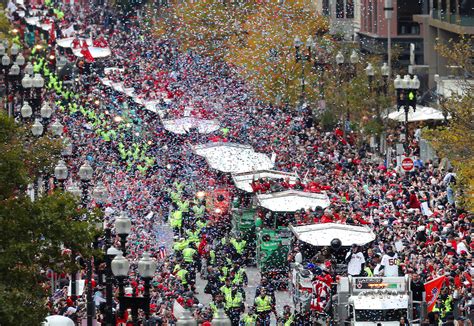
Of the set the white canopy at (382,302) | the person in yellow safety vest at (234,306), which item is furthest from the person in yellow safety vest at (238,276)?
the white canopy at (382,302)

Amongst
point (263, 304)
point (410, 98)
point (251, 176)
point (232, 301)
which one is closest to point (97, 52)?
point (410, 98)

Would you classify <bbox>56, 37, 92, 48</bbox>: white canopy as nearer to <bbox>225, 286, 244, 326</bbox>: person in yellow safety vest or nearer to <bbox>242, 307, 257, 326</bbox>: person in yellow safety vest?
<bbox>225, 286, 244, 326</bbox>: person in yellow safety vest

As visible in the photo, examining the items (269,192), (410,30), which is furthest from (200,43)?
(269,192)

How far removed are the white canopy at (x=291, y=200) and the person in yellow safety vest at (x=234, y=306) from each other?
310 inches

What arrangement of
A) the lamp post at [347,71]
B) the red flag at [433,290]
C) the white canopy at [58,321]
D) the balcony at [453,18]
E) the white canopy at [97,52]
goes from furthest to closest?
the white canopy at [97,52] → the balcony at [453,18] → the lamp post at [347,71] → the red flag at [433,290] → the white canopy at [58,321]

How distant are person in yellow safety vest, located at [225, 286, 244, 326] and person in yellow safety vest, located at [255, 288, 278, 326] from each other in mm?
375

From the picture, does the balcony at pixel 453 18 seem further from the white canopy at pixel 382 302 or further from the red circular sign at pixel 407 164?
the white canopy at pixel 382 302

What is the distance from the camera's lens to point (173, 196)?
5053 cm

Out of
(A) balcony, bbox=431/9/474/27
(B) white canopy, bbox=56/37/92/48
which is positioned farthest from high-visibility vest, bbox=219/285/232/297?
(B) white canopy, bbox=56/37/92/48

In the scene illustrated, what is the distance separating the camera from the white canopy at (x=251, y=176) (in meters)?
47.1

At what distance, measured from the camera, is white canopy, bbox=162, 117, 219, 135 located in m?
64.2

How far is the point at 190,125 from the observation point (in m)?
64.8

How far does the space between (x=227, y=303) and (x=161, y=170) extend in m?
23.3

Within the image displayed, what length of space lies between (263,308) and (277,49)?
1650 inches
